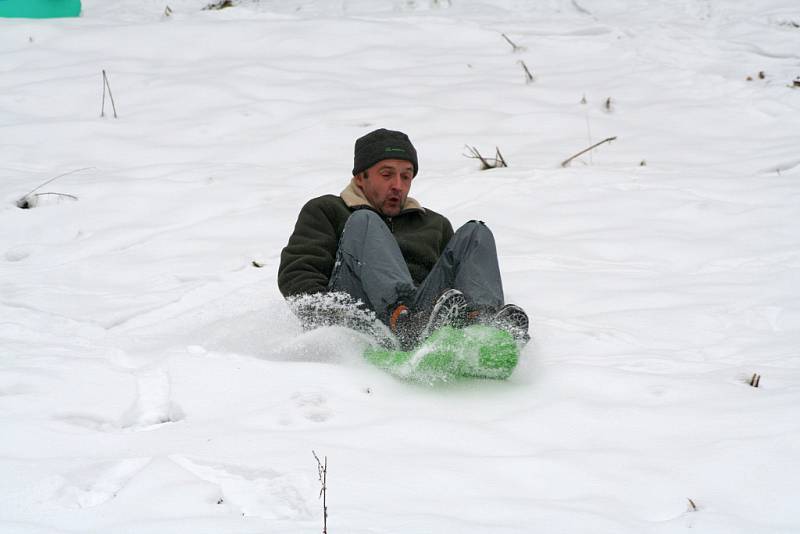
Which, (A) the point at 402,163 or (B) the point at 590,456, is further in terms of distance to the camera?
(A) the point at 402,163

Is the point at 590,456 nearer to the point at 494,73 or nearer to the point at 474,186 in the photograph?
the point at 474,186

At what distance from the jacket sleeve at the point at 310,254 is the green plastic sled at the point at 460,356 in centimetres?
62

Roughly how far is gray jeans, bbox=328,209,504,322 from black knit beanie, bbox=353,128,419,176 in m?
0.44

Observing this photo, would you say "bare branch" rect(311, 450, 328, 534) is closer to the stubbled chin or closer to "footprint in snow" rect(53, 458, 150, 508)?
"footprint in snow" rect(53, 458, 150, 508)

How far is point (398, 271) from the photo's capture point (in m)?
3.16

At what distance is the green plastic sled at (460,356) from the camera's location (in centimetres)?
280

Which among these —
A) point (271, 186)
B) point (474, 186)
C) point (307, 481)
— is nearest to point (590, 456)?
point (307, 481)

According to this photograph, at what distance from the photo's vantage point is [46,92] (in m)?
6.82

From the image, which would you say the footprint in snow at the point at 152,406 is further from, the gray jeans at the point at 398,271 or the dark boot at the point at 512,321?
the dark boot at the point at 512,321

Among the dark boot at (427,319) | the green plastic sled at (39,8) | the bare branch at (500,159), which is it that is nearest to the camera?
the dark boot at (427,319)

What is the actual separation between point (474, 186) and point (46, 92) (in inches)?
143

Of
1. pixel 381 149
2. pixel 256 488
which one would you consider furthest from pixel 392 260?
pixel 256 488

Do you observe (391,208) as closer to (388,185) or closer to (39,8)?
(388,185)

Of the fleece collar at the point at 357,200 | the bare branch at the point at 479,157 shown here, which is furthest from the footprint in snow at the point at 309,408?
the bare branch at the point at 479,157
